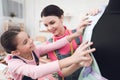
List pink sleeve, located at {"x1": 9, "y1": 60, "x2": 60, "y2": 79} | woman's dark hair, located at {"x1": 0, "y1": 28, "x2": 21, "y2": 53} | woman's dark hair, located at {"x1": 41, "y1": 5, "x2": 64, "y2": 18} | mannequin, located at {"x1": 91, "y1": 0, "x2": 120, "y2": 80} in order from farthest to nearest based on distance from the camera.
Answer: woman's dark hair, located at {"x1": 41, "y1": 5, "x2": 64, "y2": 18} < woman's dark hair, located at {"x1": 0, "y1": 28, "x2": 21, "y2": 53} < pink sleeve, located at {"x1": 9, "y1": 60, "x2": 60, "y2": 79} < mannequin, located at {"x1": 91, "y1": 0, "x2": 120, "y2": 80}

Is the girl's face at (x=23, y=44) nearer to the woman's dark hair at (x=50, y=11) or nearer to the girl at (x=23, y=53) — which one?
the girl at (x=23, y=53)

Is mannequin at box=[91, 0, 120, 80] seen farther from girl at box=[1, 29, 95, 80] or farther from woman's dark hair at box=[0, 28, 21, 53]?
woman's dark hair at box=[0, 28, 21, 53]

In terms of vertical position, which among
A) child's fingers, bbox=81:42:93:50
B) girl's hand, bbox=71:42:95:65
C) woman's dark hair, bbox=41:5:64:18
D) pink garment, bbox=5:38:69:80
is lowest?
pink garment, bbox=5:38:69:80

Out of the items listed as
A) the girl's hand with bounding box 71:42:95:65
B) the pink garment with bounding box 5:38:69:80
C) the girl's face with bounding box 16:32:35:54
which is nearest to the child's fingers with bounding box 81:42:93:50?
the girl's hand with bounding box 71:42:95:65

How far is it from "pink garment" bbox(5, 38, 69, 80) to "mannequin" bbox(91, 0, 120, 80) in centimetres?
18

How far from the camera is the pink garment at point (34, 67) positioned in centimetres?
65

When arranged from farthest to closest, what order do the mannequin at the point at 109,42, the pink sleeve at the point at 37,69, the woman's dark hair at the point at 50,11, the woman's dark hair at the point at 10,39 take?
the woman's dark hair at the point at 50,11
the woman's dark hair at the point at 10,39
the pink sleeve at the point at 37,69
the mannequin at the point at 109,42

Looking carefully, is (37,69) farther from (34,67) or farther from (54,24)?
(54,24)

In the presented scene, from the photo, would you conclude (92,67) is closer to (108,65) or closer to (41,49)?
(108,65)

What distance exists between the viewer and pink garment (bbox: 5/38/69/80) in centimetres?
65

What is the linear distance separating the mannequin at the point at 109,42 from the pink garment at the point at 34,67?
7.2 inches

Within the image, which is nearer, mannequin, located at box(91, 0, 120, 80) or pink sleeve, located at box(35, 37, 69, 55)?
mannequin, located at box(91, 0, 120, 80)

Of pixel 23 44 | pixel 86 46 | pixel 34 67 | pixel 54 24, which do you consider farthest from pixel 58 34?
pixel 86 46

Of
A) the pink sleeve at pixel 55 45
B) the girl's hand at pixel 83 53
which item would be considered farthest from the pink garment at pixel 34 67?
the girl's hand at pixel 83 53
